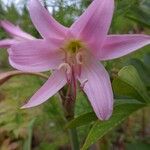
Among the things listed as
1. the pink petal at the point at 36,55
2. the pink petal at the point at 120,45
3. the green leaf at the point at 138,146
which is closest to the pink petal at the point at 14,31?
the pink petal at the point at 36,55

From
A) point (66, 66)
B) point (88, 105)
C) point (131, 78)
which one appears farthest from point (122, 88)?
point (88, 105)

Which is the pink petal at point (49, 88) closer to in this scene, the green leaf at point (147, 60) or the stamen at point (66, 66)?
the stamen at point (66, 66)

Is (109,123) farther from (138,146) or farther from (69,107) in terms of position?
(138,146)

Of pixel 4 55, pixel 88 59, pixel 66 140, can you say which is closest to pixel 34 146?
pixel 66 140

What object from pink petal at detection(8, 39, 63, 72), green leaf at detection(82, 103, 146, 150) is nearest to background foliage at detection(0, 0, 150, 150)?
green leaf at detection(82, 103, 146, 150)

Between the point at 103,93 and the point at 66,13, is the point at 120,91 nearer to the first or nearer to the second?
the point at 103,93

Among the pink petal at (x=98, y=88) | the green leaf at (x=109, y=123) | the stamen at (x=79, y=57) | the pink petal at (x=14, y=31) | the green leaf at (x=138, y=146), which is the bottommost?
the green leaf at (x=138, y=146)
